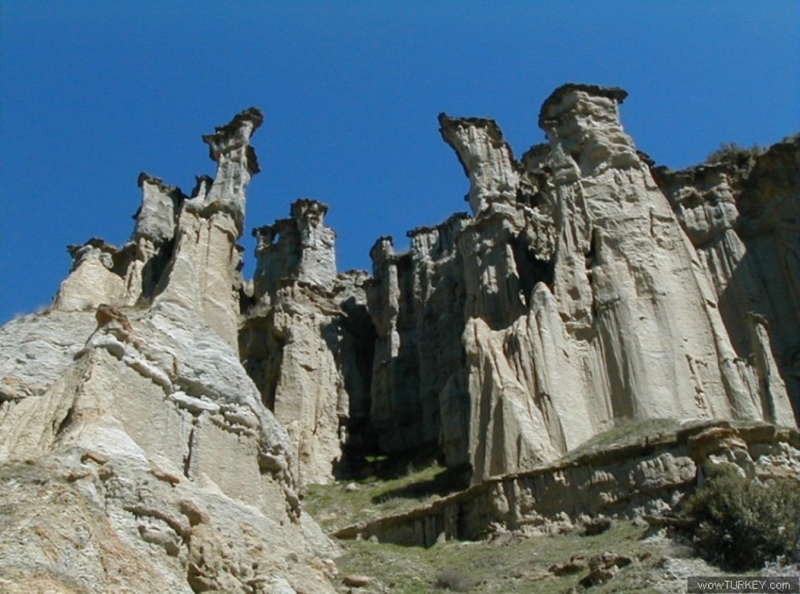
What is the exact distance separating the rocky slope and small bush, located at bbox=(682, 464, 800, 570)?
526 cm

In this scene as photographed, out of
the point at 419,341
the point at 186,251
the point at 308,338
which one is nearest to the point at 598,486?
the point at 186,251

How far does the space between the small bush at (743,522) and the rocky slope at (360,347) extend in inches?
207

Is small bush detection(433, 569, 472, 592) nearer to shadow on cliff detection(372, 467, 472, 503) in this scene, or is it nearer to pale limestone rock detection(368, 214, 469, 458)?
shadow on cliff detection(372, 467, 472, 503)

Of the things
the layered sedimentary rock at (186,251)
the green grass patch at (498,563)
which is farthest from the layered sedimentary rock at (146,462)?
the green grass patch at (498,563)

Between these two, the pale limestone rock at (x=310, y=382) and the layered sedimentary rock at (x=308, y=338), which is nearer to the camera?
the pale limestone rock at (x=310, y=382)

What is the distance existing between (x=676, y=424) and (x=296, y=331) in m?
19.5

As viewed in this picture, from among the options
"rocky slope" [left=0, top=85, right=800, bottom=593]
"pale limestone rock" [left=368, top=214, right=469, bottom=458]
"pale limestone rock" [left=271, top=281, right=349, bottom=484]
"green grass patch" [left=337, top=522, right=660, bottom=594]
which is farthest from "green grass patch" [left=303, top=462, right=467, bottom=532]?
"green grass patch" [left=337, top=522, right=660, bottom=594]

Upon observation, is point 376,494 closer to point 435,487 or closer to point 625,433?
point 435,487

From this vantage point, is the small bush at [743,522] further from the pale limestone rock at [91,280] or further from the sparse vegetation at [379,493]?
the pale limestone rock at [91,280]

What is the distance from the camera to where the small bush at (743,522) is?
22906 millimetres

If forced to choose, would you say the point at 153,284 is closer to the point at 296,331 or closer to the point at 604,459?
the point at 296,331

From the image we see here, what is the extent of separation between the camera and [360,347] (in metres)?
53.2

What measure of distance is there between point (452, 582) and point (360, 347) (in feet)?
94.7

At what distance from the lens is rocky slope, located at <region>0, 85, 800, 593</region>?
19734 millimetres
